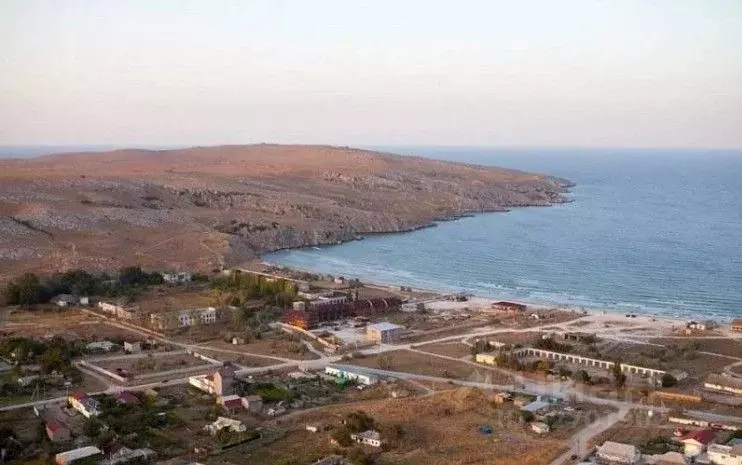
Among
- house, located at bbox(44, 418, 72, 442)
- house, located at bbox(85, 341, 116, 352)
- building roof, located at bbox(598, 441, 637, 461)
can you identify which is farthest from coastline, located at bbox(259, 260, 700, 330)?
house, located at bbox(44, 418, 72, 442)

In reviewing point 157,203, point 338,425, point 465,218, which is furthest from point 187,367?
point 465,218

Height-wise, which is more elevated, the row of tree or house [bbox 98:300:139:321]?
the row of tree

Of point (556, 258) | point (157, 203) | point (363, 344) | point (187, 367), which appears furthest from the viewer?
point (157, 203)

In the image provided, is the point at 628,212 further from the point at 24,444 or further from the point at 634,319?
the point at 24,444

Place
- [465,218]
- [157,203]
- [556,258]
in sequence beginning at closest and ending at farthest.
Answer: [556,258]
[157,203]
[465,218]

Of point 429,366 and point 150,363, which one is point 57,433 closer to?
point 150,363

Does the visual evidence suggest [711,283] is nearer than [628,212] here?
Yes

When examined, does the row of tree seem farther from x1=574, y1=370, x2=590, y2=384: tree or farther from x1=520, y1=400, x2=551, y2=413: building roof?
x1=520, y1=400, x2=551, y2=413: building roof
